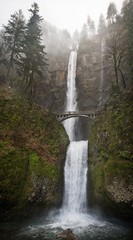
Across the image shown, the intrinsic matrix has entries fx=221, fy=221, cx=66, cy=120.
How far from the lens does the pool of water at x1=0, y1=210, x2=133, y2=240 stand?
52.2 feet

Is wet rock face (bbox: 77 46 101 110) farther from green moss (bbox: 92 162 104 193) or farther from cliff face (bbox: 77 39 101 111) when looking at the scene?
green moss (bbox: 92 162 104 193)

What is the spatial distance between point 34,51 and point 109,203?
24365 millimetres

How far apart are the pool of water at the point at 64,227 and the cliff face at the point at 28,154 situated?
141 cm

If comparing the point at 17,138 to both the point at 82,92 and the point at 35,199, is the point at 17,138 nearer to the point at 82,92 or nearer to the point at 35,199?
the point at 35,199

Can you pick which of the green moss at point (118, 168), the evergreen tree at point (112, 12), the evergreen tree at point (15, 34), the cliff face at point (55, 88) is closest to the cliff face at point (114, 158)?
the green moss at point (118, 168)

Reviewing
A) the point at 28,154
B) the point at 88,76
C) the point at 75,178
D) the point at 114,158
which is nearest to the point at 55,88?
the point at 88,76

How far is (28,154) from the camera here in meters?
21.4

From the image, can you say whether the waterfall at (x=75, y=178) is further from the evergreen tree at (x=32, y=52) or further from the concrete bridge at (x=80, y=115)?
the evergreen tree at (x=32, y=52)

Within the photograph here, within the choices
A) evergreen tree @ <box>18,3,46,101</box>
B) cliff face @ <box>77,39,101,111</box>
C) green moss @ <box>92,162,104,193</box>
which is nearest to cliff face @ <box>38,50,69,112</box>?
cliff face @ <box>77,39,101,111</box>

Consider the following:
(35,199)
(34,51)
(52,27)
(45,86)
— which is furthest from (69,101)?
(52,27)

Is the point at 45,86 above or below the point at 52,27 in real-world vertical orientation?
below

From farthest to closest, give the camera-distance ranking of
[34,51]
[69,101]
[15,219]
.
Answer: [69,101]
[34,51]
[15,219]

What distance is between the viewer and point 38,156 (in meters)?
22.0

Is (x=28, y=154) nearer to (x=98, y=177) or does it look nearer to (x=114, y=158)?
(x=98, y=177)
